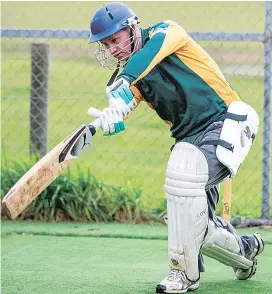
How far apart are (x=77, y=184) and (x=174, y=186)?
3224 mm

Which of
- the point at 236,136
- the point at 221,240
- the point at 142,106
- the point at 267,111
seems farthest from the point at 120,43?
the point at 142,106

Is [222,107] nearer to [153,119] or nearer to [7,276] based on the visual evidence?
[7,276]

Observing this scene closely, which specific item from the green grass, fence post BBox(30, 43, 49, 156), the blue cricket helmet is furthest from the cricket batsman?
fence post BBox(30, 43, 49, 156)

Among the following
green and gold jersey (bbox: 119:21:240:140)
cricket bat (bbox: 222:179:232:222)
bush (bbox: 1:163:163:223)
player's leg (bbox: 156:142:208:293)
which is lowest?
bush (bbox: 1:163:163:223)

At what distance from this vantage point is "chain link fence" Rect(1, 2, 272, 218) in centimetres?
884

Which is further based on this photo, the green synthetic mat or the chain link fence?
the chain link fence

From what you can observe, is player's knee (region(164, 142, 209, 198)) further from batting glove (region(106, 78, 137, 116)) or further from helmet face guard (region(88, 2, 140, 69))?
helmet face guard (region(88, 2, 140, 69))

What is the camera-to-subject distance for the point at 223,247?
5.99 meters

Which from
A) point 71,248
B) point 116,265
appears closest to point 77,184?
point 71,248

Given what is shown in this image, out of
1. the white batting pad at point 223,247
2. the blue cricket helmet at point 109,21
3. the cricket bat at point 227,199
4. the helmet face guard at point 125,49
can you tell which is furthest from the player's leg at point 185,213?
the cricket bat at point 227,199

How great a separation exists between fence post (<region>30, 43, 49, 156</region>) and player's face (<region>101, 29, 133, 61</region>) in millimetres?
3410

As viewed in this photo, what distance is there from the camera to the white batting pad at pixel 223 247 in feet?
19.4

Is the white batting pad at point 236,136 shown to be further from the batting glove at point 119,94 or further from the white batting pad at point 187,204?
the batting glove at point 119,94

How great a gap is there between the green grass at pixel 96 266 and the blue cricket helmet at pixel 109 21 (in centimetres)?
140
